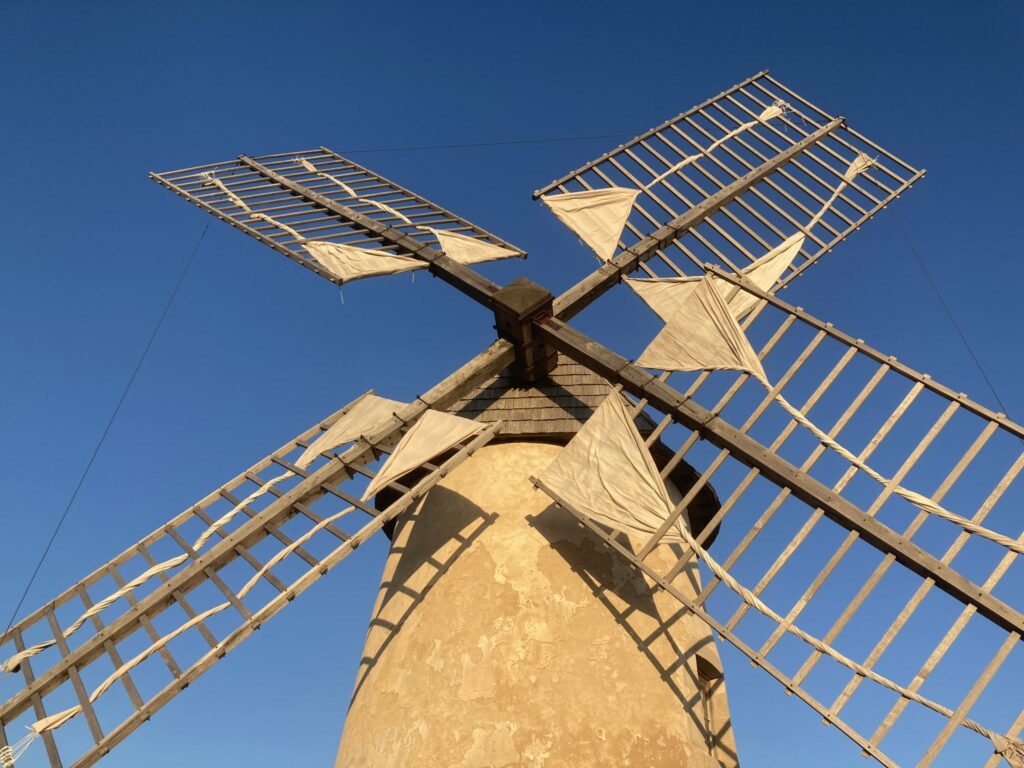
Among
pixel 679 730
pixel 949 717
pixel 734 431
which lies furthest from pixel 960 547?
pixel 679 730

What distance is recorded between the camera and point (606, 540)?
4.55 metres

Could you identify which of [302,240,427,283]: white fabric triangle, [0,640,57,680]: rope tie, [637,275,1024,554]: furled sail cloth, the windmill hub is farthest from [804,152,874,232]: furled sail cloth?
[0,640,57,680]: rope tie

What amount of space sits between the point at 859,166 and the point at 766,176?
0.85 m

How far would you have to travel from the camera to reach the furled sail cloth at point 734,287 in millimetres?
5742

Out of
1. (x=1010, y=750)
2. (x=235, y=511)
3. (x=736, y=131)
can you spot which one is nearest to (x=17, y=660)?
(x=235, y=511)

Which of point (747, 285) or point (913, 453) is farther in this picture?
point (747, 285)

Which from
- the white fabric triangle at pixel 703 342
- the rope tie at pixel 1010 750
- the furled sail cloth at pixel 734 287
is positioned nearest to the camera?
the rope tie at pixel 1010 750

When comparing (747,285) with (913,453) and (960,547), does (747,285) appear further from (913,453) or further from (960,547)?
(960,547)

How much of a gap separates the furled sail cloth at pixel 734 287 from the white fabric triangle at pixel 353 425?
2010 millimetres

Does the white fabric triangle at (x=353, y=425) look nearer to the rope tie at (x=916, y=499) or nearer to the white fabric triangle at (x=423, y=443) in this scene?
the white fabric triangle at (x=423, y=443)

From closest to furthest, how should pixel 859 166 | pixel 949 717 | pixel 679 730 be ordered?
pixel 949 717 < pixel 679 730 < pixel 859 166

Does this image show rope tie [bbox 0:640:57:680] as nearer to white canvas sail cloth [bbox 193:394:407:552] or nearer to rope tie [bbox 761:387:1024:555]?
white canvas sail cloth [bbox 193:394:407:552]

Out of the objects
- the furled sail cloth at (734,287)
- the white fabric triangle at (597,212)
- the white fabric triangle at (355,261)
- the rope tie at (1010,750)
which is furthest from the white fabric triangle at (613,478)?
the white fabric triangle at (355,261)

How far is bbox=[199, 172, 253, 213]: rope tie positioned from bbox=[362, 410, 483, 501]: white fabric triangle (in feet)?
11.7
